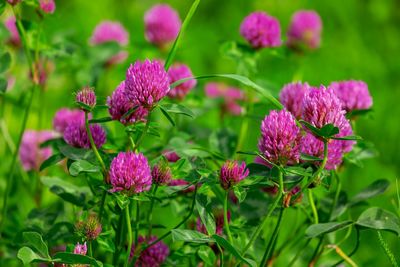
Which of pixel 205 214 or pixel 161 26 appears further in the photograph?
pixel 161 26

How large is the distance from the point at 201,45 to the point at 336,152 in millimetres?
2221

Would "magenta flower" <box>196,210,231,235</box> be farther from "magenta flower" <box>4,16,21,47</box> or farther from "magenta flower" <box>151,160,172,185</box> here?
"magenta flower" <box>4,16,21,47</box>

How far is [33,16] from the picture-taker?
364 cm

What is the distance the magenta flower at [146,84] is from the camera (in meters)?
1.04

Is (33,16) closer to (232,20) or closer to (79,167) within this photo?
(232,20)

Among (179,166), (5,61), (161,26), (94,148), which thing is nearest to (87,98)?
(94,148)

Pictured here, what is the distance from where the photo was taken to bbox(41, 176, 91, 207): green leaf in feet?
4.29

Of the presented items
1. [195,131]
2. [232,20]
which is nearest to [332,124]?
[195,131]

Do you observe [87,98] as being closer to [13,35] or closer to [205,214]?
[205,214]

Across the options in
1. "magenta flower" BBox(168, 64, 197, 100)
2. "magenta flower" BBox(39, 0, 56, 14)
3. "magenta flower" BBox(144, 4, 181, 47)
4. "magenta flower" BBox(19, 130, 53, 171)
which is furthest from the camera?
"magenta flower" BBox(144, 4, 181, 47)

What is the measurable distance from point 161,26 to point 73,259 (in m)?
1.15

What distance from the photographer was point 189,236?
108cm

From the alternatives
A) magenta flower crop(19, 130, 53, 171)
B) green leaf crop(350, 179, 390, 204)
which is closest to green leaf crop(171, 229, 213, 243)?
green leaf crop(350, 179, 390, 204)

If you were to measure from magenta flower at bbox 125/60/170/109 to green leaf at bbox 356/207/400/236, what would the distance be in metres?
0.43
